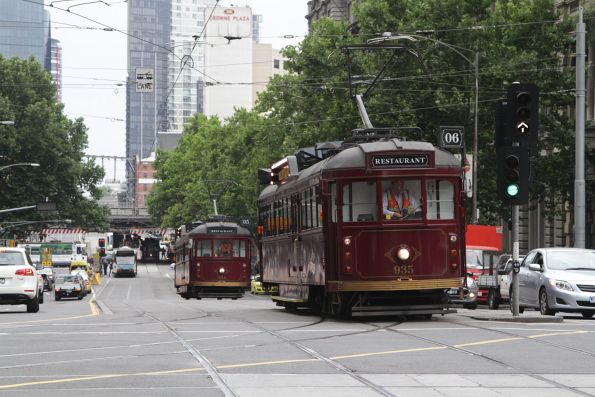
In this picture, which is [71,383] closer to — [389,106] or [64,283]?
[389,106]

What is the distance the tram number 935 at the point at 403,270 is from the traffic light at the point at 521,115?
274 cm

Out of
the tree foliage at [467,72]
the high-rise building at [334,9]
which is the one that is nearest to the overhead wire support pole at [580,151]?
the tree foliage at [467,72]

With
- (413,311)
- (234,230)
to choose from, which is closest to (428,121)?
(234,230)

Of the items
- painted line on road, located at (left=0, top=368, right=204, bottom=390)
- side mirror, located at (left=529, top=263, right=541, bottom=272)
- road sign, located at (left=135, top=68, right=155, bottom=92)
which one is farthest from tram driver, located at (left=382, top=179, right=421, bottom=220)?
road sign, located at (left=135, top=68, right=155, bottom=92)

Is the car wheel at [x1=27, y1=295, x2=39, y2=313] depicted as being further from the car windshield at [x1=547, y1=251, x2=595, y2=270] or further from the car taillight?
the car windshield at [x1=547, y1=251, x2=595, y2=270]

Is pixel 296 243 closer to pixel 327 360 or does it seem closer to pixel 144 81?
pixel 327 360

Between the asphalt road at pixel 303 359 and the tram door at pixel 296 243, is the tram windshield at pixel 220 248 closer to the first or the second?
the tram door at pixel 296 243

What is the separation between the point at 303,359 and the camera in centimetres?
1617

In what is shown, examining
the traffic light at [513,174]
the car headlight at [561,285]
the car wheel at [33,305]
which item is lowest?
the car wheel at [33,305]

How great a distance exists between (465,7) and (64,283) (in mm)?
26709

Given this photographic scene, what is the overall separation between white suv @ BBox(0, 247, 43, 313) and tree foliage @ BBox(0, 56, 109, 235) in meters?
62.5

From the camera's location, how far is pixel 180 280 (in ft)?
208

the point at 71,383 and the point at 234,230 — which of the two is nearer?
the point at 71,383

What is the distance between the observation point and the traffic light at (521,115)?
24125mm
